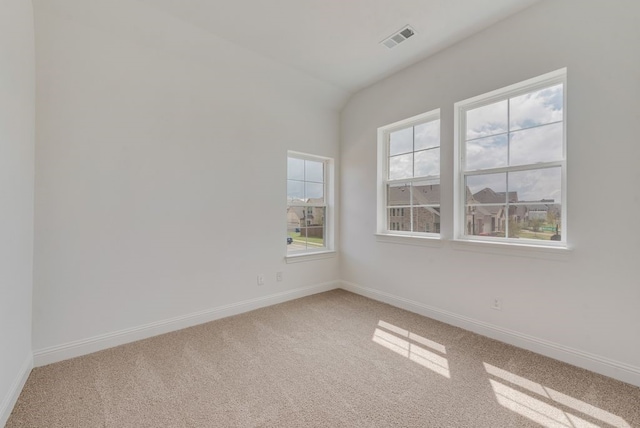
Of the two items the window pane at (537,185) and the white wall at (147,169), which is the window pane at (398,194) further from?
the white wall at (147,169)

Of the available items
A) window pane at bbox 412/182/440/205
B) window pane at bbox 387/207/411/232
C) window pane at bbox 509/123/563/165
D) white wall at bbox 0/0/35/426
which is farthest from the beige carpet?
window pane at bbox 509/123/563/165

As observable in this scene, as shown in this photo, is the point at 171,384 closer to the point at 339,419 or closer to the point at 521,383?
the point at 339,419

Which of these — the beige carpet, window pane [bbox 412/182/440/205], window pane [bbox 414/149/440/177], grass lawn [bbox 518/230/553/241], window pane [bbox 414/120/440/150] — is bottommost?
the beige carpet

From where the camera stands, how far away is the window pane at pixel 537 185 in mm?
2242

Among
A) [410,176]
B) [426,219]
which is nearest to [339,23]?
[410,176]

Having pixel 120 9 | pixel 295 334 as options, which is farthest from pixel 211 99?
pixel 295 334

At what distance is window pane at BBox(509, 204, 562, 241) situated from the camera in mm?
2248

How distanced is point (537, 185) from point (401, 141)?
5.11 ft

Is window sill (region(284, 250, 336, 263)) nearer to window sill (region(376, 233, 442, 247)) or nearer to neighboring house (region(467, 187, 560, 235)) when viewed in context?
window sill (region(376, 233, 442, 247))

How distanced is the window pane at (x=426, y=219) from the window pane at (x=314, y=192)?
1.39 meters

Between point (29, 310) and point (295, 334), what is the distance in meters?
2.04

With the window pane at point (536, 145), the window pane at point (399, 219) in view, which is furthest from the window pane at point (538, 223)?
the window pane at point (399, 219)

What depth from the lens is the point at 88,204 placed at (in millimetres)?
2229

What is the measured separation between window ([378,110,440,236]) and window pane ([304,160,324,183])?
0.90 metres
